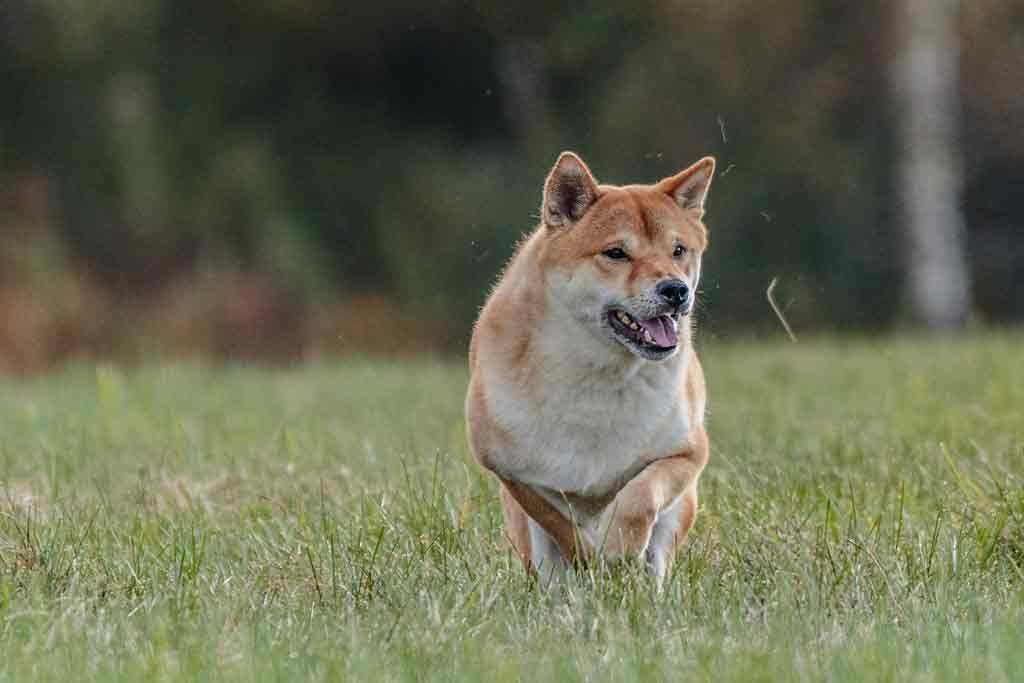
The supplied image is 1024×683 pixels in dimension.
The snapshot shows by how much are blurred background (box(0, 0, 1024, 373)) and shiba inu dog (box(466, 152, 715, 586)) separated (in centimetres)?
1195

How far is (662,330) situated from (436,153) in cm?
1562

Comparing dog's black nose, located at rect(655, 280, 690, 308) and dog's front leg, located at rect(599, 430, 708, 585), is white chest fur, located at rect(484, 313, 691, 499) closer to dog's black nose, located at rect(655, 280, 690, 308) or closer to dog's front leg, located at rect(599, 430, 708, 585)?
dog's front leg, located at rect(599, 430, 708, 585)

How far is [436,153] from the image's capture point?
2011 centimetres

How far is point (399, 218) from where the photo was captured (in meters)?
19.7

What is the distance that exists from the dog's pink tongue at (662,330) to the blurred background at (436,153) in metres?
12.1

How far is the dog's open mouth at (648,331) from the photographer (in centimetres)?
468

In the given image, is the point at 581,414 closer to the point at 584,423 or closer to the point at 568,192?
the point at 584,423

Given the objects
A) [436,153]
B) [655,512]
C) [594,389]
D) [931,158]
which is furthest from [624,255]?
[436,153]

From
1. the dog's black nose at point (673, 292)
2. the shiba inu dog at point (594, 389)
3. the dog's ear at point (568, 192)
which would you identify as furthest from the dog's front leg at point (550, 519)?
the dog's ear at point (568, 192)

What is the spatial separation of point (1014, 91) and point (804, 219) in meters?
2.77

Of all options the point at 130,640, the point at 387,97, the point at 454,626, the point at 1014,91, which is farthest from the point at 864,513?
the point at 387,97

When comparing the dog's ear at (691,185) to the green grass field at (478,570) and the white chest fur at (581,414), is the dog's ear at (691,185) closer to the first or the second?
the white chest fur at (581,414)

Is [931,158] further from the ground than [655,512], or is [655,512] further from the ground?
[655,512]

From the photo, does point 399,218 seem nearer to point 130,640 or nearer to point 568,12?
point 568,12
